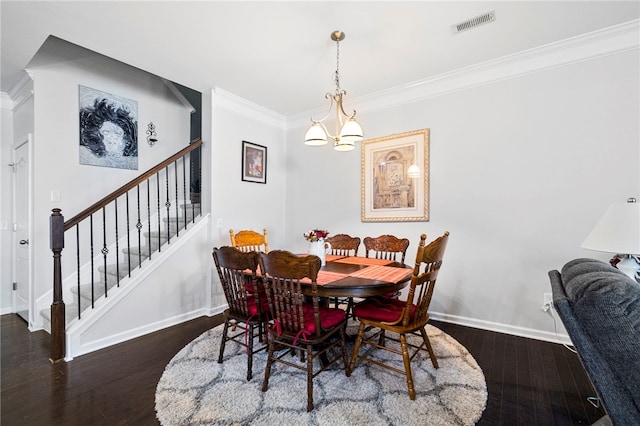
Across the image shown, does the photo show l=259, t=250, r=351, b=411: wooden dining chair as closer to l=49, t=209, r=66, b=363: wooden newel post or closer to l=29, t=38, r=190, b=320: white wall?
l=49, t=209, r=66, b=363: wooden newel post

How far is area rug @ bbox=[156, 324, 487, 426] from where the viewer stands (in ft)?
5.56

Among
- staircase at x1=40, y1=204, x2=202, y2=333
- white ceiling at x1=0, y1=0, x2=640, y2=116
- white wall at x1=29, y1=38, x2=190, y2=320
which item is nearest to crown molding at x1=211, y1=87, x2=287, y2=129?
white ceiling at x1=0, y1=0, x2=640, y2=116

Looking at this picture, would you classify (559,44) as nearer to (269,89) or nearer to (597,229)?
(597,229)

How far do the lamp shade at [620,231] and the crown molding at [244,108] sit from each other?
3722 millimetres

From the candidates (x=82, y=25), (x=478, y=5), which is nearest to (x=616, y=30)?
(x=478, y=5)

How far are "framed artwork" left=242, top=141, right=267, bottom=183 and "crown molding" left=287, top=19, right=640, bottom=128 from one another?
1453 millimetres

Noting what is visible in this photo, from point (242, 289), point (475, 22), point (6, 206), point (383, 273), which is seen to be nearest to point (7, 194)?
point (6, 206)

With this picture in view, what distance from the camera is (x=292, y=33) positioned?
251 cm

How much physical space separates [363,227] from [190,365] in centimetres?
243

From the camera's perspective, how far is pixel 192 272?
3.45 m

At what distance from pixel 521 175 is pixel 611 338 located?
2252 mm

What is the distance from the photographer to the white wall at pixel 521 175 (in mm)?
2529

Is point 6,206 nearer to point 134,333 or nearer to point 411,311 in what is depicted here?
point 134,333

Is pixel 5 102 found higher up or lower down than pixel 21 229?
higher up
